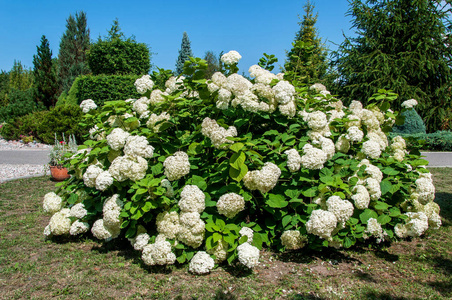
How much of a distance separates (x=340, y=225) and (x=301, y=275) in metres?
0.58

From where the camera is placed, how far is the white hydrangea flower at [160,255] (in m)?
2.84

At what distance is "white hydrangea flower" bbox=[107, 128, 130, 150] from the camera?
326 centimetres

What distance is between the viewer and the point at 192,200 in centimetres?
283

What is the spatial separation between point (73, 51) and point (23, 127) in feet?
46.6

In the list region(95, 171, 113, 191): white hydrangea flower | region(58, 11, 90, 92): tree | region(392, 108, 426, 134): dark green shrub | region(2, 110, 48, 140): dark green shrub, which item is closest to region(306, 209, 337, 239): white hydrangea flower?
region(95, 171, 113, 191): white hydrangea flower

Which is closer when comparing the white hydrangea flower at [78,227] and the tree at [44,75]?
the white hydrangea flower at [78,227]

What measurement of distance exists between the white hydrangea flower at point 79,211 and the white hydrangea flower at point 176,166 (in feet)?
4.16

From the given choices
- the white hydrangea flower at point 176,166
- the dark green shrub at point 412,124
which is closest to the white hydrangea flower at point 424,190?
the white hydrangea flower at point 176,166

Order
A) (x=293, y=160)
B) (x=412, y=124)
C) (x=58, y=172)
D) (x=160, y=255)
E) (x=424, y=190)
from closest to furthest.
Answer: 1. (x=160, y=255)
2. (x=293, y=160)
3. (x=424, y=190)
4. (x=58, y=172)
5. (x=412, y=124)

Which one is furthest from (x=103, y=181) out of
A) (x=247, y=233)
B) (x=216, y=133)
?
(x=247, y=233)

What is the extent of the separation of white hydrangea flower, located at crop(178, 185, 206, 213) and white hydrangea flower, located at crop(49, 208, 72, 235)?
1.58 m

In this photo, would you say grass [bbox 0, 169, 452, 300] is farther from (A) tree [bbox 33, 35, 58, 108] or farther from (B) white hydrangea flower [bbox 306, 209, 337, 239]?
(A) tree [bbox 33, 35, 58, 108]

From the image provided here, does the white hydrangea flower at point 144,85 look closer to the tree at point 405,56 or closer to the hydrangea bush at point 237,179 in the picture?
the hydrangea bush at point 237,179

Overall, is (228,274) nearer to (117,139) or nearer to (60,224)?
(117,139)
